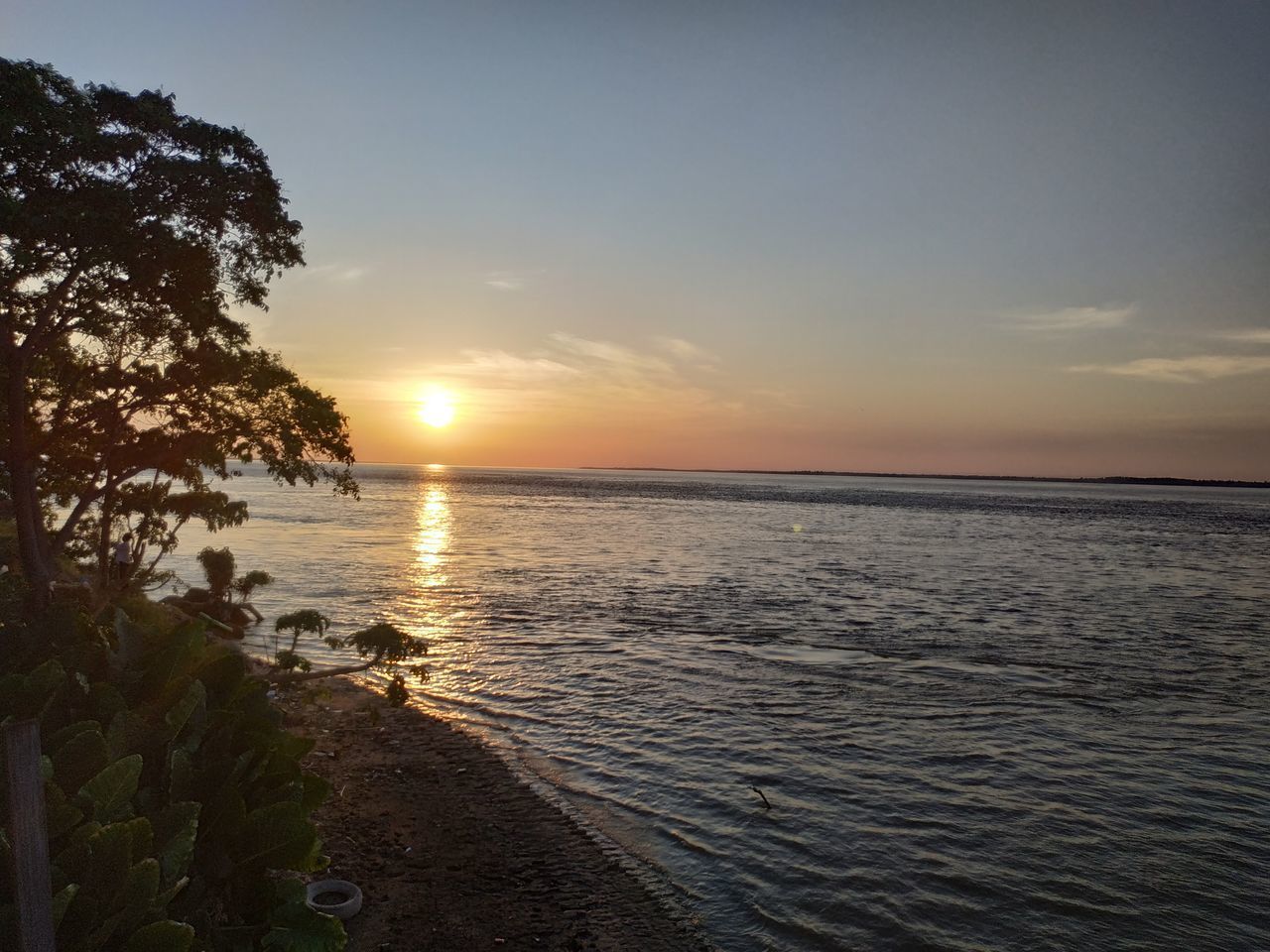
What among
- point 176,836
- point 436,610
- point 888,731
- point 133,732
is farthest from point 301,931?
point 436,610

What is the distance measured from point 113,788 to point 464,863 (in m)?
5.39

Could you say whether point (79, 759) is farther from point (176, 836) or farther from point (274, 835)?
point (274, 835)

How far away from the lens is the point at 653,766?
46.5ft

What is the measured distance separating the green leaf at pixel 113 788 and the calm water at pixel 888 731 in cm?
662

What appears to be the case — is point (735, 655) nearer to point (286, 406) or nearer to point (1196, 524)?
point (286, 406)

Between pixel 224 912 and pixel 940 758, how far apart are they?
13.0m

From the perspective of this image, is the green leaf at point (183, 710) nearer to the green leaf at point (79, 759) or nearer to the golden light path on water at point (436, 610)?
the green leaf at point (79, 759)

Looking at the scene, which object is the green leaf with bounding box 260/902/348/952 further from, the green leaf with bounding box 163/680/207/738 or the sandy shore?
the green leaf with bounding box 163/680/207/738

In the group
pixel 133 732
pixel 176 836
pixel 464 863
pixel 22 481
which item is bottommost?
pixel 464 863

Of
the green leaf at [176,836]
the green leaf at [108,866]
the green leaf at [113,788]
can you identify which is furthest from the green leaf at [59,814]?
the green leaf at [176,836]

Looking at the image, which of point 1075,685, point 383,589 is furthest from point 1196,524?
point 383,589

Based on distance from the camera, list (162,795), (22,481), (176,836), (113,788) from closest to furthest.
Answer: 1. (176,836)
2. (113,788)
3. (162,795)
4. (22,481)

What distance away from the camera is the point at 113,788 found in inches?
225

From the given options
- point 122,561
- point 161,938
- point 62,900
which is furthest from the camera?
point 122,561
